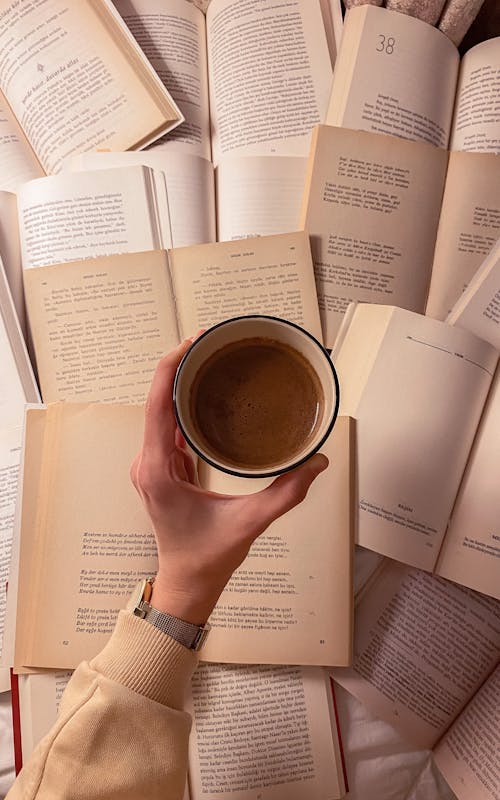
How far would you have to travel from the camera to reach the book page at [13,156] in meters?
0.98

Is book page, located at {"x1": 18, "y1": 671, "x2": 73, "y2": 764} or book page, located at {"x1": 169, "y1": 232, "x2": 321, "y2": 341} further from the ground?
book page, located at {"x1": 169, "y1": 232, "x2": 321, "y2": 341}

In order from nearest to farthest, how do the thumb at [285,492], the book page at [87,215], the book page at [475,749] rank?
the thumb at [285,492] → the book page at [475,749] → the book page at [87,215]

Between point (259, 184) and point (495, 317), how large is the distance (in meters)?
0.39

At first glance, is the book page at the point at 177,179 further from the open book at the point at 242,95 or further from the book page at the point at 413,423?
the book page at the point at 413,423

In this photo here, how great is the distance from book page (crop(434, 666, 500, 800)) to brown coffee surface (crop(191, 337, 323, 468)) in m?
0.50

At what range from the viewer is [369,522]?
2.83 feet

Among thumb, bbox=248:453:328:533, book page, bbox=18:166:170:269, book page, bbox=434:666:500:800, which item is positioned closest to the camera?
thumb, bbox=248:453:328:533

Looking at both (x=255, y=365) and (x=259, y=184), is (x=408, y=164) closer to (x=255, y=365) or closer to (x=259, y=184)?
(x=259, y=184)

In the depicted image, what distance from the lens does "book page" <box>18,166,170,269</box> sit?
0.93m

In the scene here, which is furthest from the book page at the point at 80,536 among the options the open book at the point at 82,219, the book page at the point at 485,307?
the book page at the point at 485,307

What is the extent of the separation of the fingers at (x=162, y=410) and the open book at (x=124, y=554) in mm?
230

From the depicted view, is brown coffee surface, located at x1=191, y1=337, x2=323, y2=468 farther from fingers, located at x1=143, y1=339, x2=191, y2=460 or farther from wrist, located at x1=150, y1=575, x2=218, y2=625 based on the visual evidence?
wrist, located at x1=150, y1=575, x2=218, y2=625

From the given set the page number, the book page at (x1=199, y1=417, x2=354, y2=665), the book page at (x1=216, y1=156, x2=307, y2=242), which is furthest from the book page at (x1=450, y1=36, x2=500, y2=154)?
the book page at (x1=199, y1=417, x2=354, y2=665)

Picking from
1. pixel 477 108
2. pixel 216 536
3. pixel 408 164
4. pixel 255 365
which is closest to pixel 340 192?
pixel 408 164
